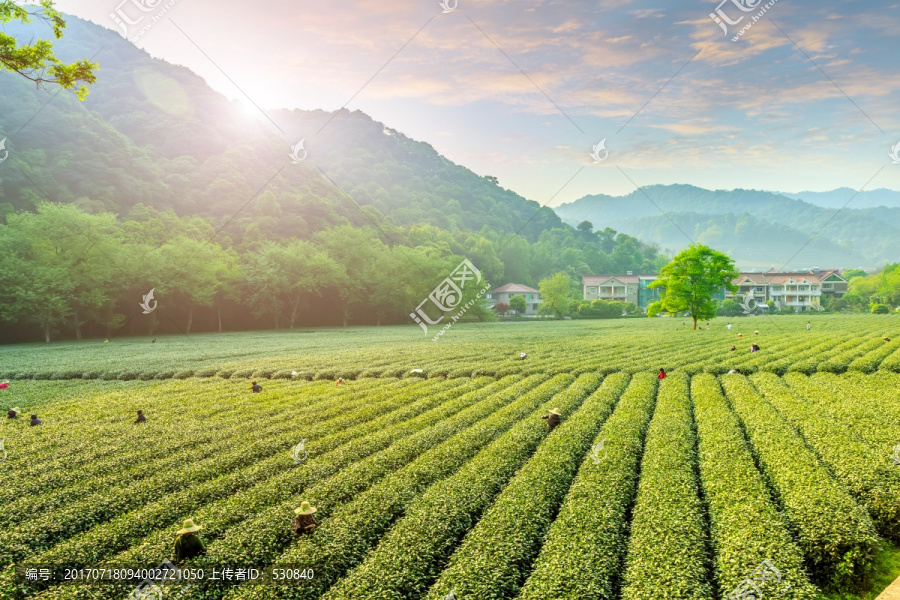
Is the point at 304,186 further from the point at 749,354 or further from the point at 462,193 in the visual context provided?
the point at 749,354

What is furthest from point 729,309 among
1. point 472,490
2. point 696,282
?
point 472,490

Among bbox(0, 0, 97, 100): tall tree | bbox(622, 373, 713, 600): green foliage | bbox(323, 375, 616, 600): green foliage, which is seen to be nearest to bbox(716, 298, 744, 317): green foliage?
bbox(622, 373, 713, 600): green foliage

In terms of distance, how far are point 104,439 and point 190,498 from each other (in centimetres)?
609

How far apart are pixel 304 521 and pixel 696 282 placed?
53890mm

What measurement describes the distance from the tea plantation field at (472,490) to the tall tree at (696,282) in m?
33.1

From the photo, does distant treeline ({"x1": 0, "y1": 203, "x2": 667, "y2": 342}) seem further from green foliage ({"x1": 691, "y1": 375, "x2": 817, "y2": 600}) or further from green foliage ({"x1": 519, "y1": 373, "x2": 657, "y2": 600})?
green foliage ({"x1": 691, "y1": 375, "x2": 817, "y2": 600})

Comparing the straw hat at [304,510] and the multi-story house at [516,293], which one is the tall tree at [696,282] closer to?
the straw hat at [304,510]

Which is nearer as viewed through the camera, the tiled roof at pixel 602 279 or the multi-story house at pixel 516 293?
the multi-story house at pixel 516 293

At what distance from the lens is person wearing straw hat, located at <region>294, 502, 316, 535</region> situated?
8.12 m

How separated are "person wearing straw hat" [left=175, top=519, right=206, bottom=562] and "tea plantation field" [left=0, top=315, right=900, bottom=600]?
0.49 feet

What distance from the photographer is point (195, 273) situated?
57.2 m

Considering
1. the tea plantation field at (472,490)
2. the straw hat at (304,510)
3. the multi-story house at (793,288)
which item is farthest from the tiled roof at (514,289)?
the straw hat at (304,510)

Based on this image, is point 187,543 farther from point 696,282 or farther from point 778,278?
point 778,278

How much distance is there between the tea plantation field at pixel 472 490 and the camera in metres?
6.97
